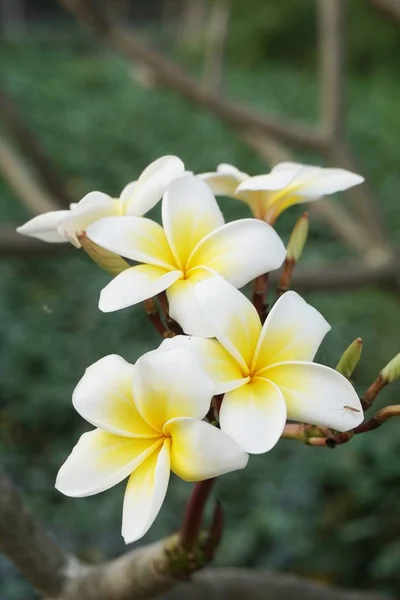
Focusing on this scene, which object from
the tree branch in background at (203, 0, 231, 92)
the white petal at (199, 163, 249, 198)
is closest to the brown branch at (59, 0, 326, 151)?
the tree branch in background at (203, 0, 231, 92)

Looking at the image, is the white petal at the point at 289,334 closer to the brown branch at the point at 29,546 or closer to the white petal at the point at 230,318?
the white petal at the point at 230,318

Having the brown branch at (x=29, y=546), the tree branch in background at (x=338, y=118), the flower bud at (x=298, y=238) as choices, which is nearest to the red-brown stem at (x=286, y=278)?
the flower bud at (x=298, y=238)

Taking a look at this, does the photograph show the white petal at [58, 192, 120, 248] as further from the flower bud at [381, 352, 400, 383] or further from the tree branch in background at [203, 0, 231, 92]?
the tree branch in background at [203, 0, 231, 92]

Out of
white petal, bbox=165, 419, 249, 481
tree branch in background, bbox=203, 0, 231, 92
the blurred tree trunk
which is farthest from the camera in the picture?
the blurred tree trunk

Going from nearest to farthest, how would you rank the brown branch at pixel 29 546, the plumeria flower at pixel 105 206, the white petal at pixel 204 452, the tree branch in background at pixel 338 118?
the white petal at pixel 204 452 → the plumeria flower at pixel 105 206 → the brown branch at pixel 29 546 → the tree branch in background at pixel 338 118

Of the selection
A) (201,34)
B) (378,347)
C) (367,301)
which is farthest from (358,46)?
(378,347)

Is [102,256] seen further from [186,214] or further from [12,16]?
[12,16]

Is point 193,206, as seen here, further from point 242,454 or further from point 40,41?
point 40,41

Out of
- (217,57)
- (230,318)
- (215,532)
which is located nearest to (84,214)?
(230,318)
